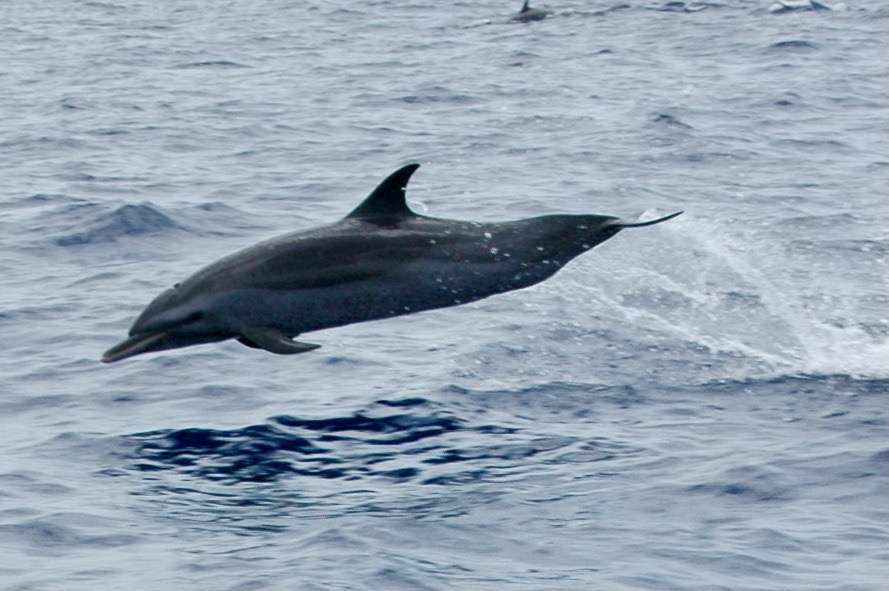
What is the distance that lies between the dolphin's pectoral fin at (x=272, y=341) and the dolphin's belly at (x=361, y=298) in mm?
66

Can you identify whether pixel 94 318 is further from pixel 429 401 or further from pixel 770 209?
pixel 770 209

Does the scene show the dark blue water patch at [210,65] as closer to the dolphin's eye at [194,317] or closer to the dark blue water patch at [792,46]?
the dark blue water patch at [792,46]

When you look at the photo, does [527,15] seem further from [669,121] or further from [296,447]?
[296,447]

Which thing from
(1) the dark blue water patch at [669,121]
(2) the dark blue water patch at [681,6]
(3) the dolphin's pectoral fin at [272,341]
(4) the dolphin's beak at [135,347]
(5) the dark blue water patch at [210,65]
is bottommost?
(2) the dark blue water patch at [681,6]

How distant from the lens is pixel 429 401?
36.1ft

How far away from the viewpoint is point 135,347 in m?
9.91

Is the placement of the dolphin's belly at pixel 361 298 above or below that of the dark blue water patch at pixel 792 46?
above

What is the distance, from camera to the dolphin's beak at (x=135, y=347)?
32.4ft

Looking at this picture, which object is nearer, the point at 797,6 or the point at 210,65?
the point at 210,65

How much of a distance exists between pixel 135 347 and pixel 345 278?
120 centimetres

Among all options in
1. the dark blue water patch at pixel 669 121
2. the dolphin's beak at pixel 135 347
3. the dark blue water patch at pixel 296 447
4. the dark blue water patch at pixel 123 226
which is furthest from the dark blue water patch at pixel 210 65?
the dolphin's beak at pixel 135 347

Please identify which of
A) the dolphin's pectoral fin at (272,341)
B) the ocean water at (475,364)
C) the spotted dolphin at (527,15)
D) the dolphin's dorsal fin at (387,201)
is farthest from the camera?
the spotted dolphin at (527,15)

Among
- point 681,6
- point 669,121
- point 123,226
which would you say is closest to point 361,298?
point 123,226

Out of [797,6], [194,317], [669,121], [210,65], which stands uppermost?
[194,317]
